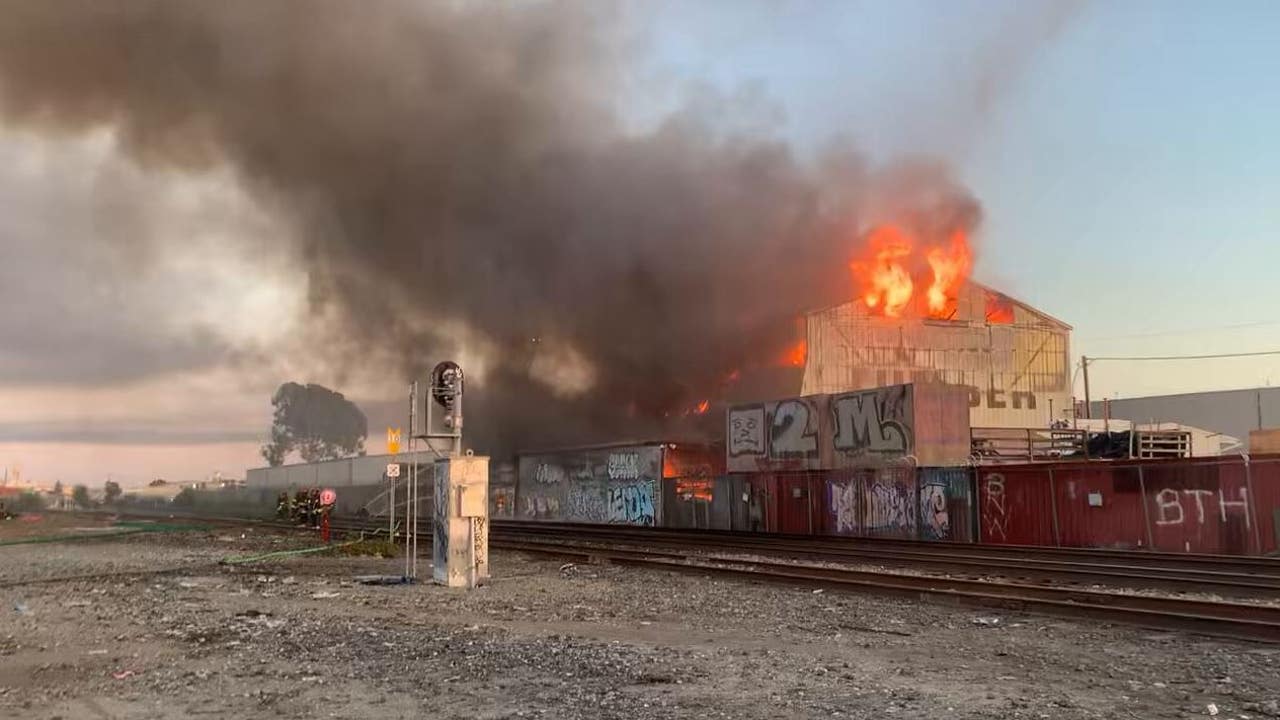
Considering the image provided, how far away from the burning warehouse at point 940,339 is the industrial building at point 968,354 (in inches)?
1.9

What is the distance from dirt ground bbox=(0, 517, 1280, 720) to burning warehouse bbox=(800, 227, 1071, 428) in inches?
1227

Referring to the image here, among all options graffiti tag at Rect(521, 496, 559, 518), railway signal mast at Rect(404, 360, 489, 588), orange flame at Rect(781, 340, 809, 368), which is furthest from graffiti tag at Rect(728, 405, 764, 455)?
railway signal mast at Rect(404, 360, 489, 588)

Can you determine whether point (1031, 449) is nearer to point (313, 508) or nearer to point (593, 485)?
point (593, 485)

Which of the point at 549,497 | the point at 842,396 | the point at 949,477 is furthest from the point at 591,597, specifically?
the point at 549,497

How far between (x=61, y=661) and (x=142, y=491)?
76164 millimetres

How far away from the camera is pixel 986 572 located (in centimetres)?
1722

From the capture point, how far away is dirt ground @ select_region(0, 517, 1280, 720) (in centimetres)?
703

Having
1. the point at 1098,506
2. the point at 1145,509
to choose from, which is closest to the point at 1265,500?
the point at 1145,509

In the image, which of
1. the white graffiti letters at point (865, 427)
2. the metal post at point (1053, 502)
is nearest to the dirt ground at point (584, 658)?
the metal post at point (1053, 502)

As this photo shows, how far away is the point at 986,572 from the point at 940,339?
105ft

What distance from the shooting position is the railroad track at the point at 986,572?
11266 millimetres

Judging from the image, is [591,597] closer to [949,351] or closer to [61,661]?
[61,661]

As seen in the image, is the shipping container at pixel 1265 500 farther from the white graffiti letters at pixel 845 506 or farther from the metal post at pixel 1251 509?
the white graffiti letters at pixel 845 506

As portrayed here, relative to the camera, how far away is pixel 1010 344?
164 feet
